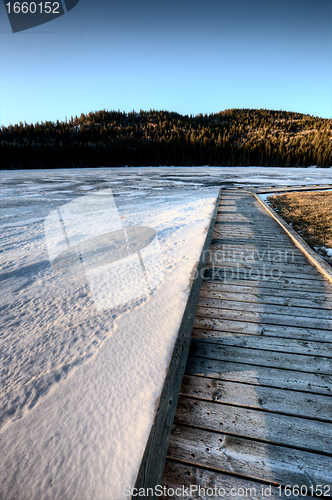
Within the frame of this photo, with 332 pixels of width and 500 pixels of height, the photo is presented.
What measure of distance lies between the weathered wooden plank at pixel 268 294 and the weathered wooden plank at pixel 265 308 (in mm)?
83

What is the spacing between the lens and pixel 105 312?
297 centimetres

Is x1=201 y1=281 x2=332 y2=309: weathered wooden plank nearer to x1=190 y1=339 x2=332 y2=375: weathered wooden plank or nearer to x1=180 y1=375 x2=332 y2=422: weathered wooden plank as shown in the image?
x1=190 y1=339 x2=332 y2=375: weathered wooden plank

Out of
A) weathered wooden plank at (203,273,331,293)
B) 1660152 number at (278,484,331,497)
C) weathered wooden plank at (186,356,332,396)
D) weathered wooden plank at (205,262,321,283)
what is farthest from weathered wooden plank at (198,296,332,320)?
1660152 number at (278,484,331,497)

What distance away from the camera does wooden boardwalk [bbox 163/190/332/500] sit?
1.23 m

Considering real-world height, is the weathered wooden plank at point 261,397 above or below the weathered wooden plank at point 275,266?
below

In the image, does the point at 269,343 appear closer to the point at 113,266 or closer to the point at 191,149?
the point at 113,266

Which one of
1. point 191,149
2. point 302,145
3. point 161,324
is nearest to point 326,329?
point 161,324

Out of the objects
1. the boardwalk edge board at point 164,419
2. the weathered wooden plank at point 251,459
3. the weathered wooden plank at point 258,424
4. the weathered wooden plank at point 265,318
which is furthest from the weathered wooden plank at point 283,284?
the weathered wooden plank at point 251,459

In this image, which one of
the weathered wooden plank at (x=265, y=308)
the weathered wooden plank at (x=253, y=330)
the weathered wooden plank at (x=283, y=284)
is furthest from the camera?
the weathered wooden plank at (x=283, y=284)

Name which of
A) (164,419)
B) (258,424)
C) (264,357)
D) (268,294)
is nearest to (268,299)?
(268,294)

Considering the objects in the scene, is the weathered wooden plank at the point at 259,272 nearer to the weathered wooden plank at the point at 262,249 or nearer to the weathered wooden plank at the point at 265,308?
the weathered wooden plank at the point at 262,249

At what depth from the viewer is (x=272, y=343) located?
2.05m

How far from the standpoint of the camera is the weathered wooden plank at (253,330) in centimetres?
211

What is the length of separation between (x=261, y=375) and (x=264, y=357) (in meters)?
0.19
